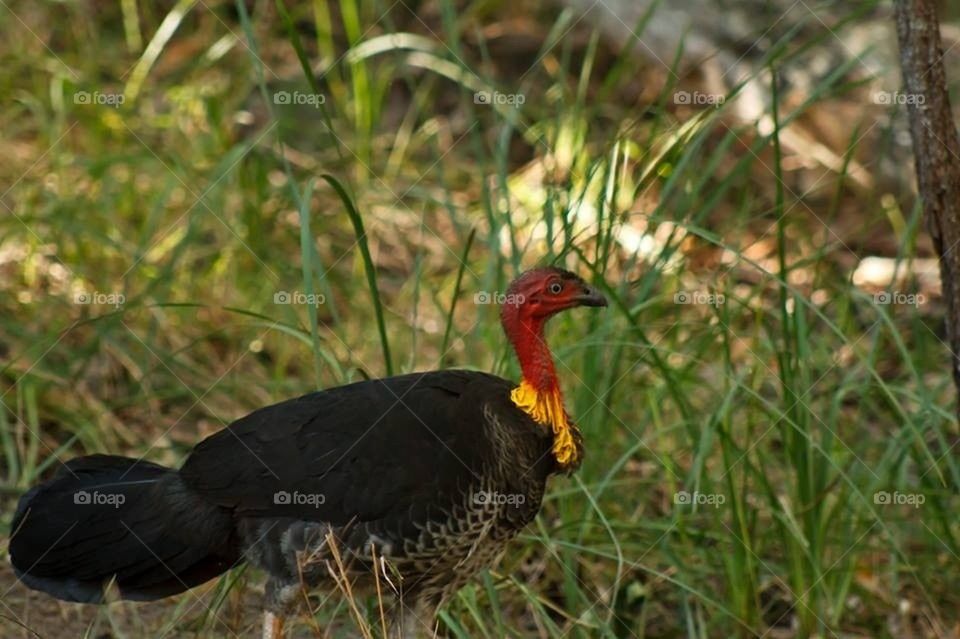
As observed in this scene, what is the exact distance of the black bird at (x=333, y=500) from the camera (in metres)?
3.76

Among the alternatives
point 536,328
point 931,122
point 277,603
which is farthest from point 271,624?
point 931,122

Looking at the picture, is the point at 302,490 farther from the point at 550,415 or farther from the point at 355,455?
the point at 550,415

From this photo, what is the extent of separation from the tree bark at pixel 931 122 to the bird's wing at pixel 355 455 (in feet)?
4.12

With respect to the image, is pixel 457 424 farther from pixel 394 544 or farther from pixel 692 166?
pixel 692 166

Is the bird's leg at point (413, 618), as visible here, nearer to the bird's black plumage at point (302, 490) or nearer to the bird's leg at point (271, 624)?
the bird's black plumage at point (302, 490)

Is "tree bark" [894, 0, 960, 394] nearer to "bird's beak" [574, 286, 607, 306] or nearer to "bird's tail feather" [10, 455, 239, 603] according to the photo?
"bird's beak" [574, 286, 607, 306]

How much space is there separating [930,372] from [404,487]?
9.56ft

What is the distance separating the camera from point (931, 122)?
389 centimetres

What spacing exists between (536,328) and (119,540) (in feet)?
3.89

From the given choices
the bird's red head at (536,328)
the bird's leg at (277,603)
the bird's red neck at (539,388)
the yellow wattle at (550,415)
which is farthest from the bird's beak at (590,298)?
the bird's leg at (277,603)

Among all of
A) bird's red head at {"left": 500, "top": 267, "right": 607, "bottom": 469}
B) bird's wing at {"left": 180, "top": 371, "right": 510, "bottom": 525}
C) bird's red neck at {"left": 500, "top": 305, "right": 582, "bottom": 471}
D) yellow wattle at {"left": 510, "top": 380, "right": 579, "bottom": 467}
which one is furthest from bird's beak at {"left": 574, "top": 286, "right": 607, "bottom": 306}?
bird's wing at {"left": 180, "top": 371, "right": 510, "bottom": 525}

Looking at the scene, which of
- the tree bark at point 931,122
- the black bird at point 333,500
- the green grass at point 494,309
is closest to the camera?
the black bird at point 333,500

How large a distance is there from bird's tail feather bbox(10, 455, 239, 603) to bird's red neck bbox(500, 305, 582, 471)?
83 cm

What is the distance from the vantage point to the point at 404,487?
12.3 ft
